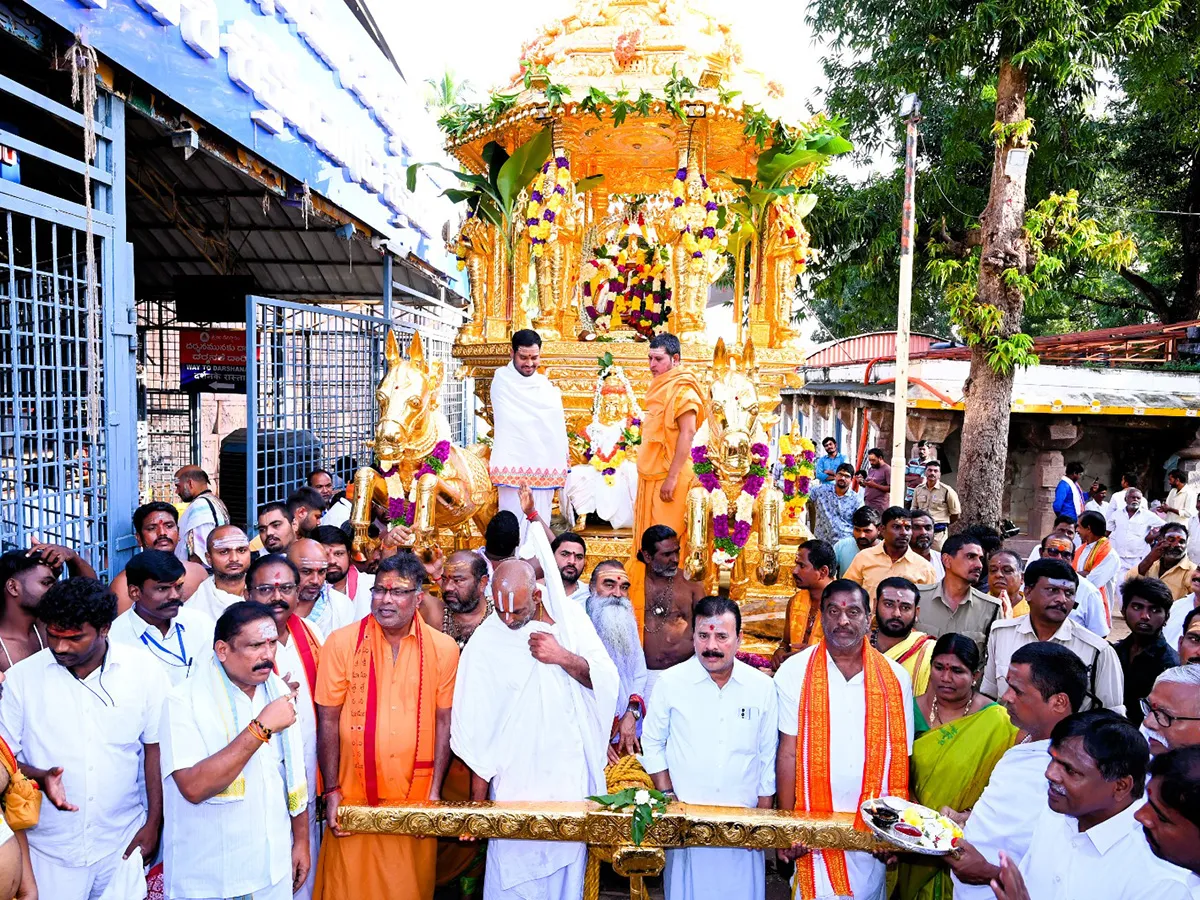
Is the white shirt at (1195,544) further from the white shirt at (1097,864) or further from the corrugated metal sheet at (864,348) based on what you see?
the corrugated metal sheet at (864,348)

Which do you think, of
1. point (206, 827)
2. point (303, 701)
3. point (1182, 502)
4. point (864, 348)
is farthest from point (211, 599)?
point (864, 348)

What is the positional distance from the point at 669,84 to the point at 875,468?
551 cm

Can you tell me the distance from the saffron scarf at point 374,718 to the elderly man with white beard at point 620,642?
902 millimetres

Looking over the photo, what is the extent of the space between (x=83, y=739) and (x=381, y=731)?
3.59 feet

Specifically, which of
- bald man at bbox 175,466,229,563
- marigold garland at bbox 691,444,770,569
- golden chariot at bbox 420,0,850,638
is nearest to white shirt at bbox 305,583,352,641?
bald man at bbox 175,466,229,563

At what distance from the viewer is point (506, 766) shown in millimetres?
3680

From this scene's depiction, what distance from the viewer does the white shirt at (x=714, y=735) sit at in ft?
11.6

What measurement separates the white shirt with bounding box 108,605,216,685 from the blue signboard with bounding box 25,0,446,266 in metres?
3.56

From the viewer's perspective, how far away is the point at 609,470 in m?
8.26

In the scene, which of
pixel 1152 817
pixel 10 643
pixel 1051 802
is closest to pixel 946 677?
pixel 1051 802

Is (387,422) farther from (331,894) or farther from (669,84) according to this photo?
(669,84)

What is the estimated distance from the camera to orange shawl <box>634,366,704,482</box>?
635cm

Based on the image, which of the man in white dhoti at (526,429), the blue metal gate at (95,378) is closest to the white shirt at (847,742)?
the man in white dhoti at (526,429)

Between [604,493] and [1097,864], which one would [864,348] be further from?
[1097,864]
